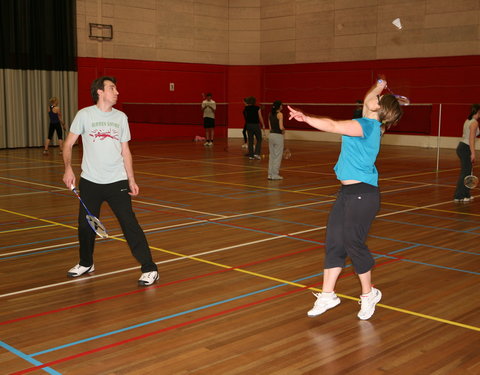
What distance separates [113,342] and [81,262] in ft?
6.08

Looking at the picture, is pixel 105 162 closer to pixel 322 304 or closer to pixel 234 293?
pixel 234 293

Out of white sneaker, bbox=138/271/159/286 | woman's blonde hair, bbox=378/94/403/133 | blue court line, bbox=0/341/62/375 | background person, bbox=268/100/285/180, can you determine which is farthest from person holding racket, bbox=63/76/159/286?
background person, bbox=268/100/285/180

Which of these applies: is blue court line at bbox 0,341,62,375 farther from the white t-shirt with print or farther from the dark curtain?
the dark curtain

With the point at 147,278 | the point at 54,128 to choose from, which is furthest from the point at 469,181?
the point at 54,128

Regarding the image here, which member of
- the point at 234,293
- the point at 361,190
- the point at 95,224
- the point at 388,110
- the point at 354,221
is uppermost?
the point at 388,110

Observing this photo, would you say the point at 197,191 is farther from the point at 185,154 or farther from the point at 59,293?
the point at 185,154

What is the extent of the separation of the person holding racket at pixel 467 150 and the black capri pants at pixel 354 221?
6160 mm

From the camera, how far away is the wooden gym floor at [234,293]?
401 centimetres

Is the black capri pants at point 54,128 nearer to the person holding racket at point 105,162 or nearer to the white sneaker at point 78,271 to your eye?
the white sneaker at point 78,271

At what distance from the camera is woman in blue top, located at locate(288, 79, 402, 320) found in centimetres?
444

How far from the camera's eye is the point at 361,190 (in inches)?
178

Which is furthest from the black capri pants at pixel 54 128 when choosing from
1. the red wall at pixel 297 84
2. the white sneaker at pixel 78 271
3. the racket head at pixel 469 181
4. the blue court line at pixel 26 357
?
the blue court line at pixel 26 357

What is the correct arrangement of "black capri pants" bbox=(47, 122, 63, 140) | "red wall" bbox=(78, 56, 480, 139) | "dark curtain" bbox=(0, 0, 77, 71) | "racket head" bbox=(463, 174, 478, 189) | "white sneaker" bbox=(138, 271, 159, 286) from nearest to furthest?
"white sneaker" bbox=(138, 271, 159, 286) < "racket head" bbox=(463, 174, 478, 189) < "black capri pants" bbox=(47, 122, 63, 140) < "dark curtain" bbox=(0, 0, 77, 71) < "red wall" bbox=(78, 56, 480, 139)

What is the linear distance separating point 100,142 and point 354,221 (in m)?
2.43
